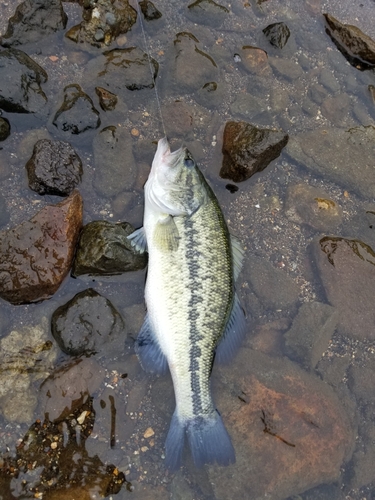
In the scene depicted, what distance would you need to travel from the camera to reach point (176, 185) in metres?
4.38

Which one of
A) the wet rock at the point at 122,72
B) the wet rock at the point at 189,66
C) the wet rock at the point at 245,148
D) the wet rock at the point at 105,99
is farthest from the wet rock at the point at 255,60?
the wet rock at the point at 105,99

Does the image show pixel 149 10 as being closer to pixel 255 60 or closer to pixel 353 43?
pixel 255 60

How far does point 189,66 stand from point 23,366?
12.6ft

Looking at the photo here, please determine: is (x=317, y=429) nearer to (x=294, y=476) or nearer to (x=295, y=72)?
(x=294, y=476)

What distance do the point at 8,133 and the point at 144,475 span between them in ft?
12.6

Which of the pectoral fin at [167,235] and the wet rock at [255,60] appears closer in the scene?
the pectoral fin at [167,235]

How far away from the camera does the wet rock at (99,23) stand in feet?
16.9

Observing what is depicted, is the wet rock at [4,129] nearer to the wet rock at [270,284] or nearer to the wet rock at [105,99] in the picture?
the wet rock at [105,99]

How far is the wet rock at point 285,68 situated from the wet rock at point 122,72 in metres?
1.58

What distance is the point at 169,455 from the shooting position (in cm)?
426

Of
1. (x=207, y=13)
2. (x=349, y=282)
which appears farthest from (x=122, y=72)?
(x=349, y=282)

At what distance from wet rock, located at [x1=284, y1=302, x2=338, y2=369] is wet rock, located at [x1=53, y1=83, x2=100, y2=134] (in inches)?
124

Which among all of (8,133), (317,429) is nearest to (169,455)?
(317,429)

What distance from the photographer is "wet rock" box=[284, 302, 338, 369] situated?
493cm
